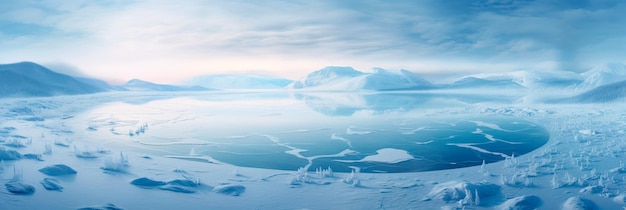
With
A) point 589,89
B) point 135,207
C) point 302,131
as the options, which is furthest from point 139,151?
point 589,89

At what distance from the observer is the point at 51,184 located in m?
5.32

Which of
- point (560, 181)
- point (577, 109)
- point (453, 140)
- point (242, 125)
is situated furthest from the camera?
point (577, 109)

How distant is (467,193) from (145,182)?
4.51 meters

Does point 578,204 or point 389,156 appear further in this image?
point 389,156

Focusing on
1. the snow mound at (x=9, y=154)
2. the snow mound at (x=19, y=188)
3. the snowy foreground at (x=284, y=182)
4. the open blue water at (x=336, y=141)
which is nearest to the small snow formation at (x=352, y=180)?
the snowy foreground at (x=284, y=182)

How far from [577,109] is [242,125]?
1405cm

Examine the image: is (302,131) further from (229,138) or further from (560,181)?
(560,181)

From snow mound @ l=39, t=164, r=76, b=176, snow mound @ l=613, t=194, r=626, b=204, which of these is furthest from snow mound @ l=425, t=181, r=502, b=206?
snow mound @ l=39, t=164, r=76, b=176

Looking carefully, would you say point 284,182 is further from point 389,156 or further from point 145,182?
point 389,156

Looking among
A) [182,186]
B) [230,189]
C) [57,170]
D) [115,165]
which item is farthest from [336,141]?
[57,170]

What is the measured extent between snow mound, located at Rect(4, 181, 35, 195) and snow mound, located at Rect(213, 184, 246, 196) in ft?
7.54

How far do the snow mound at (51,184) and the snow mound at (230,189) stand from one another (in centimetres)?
205

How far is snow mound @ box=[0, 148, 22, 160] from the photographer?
6.73 meters

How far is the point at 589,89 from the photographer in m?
15.4
